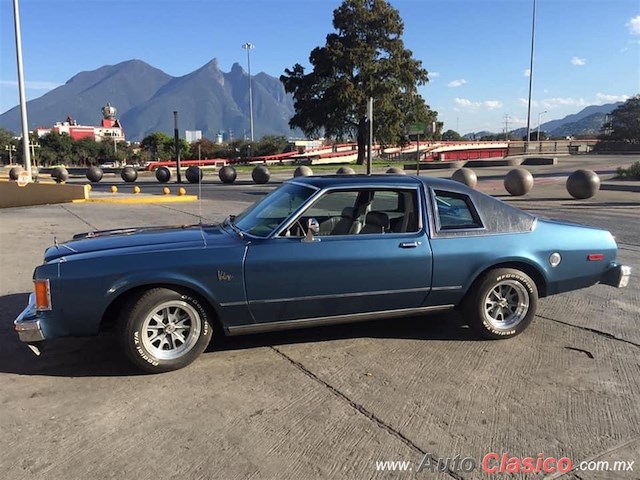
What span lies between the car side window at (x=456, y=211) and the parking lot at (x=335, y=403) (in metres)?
1.03

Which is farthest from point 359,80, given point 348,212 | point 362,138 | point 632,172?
point 348,212

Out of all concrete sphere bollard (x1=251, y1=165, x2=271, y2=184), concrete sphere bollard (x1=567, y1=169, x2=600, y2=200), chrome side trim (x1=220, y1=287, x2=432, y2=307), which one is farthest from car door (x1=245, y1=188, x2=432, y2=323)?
concrete sphere bollard (x1=251, y1=165, x2=271, y2=184)

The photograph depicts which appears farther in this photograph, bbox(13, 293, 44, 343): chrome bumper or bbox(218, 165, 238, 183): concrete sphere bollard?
bbox(218, 165, 238, 183): concrete sphere bollard

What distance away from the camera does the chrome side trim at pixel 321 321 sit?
4082 millimetres

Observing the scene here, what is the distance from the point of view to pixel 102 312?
3.76 m

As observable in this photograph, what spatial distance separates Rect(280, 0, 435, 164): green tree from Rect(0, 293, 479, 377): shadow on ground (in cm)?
4082

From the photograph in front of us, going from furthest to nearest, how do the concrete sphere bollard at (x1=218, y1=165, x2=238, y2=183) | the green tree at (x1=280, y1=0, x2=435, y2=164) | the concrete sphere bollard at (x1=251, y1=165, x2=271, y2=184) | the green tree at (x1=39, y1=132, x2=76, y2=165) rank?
1. the green tree at (x1=39, y1=132, x2=76, y2=165)
2. the green tree at (x1=280, y1=0, x2=435, y2=164)
3. the concrete sphere bollard at (x1=218, y1=165, x2=238, y2=183)
4. the concrete sphere bollard at (x1=251, y1=165, x2=271, y2=184)

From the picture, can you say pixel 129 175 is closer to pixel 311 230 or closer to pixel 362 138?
pixel 362 138

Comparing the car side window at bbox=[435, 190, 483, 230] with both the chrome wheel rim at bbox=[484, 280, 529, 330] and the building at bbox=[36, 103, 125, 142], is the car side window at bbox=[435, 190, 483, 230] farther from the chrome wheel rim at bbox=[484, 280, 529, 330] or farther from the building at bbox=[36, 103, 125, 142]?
the building at bbox=[36, 103, 125, 142]

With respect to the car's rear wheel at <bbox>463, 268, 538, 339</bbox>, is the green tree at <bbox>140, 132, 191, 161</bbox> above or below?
above

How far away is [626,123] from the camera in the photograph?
88.5 metres

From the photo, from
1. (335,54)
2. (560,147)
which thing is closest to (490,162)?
(335,54)

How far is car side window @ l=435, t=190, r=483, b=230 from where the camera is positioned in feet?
15.0

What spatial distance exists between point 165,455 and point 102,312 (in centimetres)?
130
